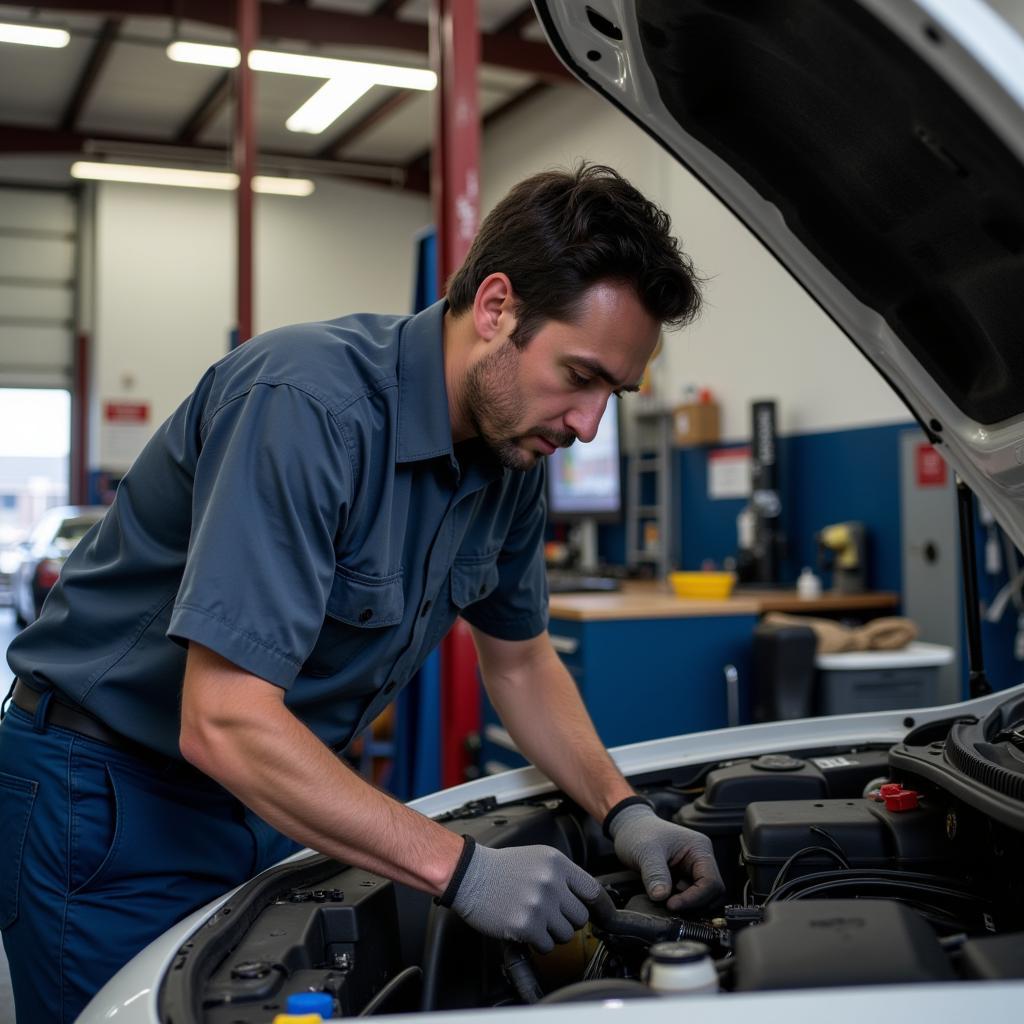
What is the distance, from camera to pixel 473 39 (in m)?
3.75

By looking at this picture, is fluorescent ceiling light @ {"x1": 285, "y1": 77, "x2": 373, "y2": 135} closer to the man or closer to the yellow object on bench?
the yellow object on bench

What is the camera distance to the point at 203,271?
1165 centimetres

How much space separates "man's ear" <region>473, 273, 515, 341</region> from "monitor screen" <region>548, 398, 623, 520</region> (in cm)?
370

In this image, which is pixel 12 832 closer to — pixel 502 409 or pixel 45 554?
pixel 502 409

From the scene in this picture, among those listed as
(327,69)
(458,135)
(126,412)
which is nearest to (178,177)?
(126,412)

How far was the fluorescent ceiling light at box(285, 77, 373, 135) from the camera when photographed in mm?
8169

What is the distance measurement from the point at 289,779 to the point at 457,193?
2856 millimetres

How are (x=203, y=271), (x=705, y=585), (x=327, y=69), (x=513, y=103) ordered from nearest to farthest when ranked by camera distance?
1. (x=705, y=585)
2. (x=327, y=69)
3. (x=513, y=103)
4. (x=203, y=271)

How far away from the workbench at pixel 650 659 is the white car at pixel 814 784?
5.91 feet

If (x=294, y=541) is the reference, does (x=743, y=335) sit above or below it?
above

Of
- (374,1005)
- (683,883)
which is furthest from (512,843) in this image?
(374,1005)

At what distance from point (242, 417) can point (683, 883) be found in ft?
2.40

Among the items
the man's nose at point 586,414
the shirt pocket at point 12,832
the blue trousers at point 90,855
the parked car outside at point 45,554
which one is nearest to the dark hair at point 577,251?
the man's nose at point 586,414

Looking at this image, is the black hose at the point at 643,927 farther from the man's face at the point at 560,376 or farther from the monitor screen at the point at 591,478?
the monitor screen at the point at 591,478
